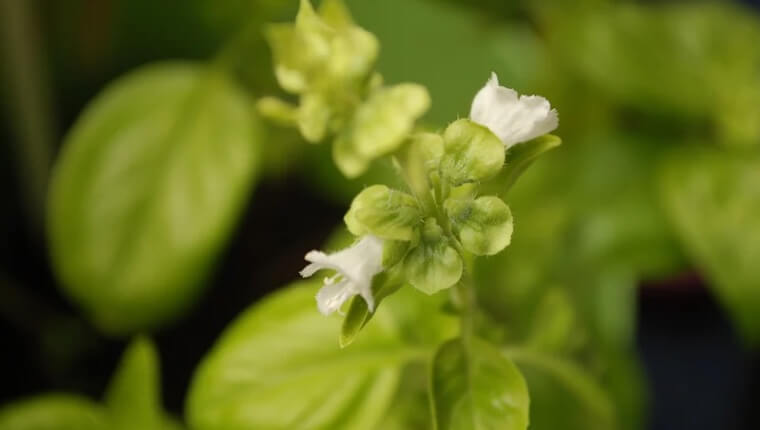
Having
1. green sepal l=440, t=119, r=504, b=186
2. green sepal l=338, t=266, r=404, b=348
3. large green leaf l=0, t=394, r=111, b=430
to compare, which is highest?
green sepal l=440, t=119, r=504, b=186

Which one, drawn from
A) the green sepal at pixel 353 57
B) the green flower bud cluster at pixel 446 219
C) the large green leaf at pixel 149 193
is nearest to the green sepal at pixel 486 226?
the green flower bud cluster at pixel 446 219

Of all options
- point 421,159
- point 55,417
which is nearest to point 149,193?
point 55,417

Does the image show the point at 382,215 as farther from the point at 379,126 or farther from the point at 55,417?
the point at 55,417

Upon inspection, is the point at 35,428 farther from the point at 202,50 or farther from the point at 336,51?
the point at 202,50

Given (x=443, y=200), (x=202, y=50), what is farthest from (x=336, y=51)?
(x=202, y=50)

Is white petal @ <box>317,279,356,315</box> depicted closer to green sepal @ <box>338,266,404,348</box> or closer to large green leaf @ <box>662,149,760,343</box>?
green sepal @ <box>338,266,404,348</box>

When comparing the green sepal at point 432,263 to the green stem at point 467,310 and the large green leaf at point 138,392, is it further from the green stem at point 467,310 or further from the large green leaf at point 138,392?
the large green leaf at point 138,392

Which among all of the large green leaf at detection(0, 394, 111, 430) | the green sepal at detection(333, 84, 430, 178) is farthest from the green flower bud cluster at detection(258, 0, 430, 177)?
the large green leaf at detection(0, 394, 111, 430)
